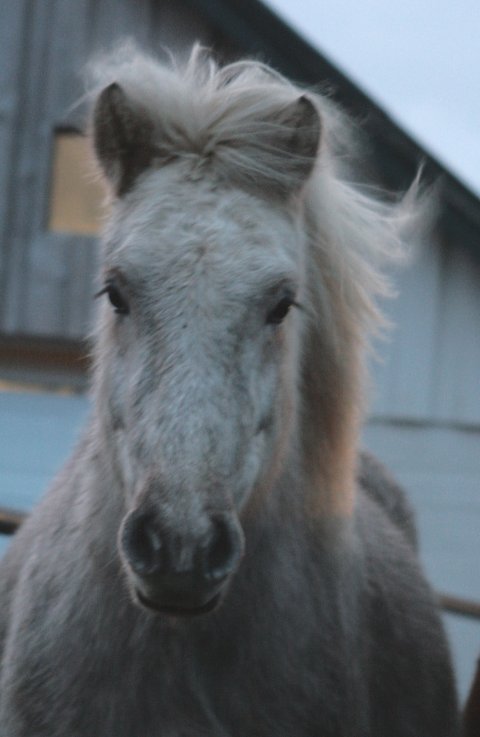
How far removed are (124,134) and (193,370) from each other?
2.05ft

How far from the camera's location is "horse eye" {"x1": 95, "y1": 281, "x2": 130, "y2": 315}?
213 cm

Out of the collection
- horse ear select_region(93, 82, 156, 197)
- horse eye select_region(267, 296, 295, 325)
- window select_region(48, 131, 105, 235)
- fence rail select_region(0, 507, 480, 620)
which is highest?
window select_region(48, 131, 105, 235)

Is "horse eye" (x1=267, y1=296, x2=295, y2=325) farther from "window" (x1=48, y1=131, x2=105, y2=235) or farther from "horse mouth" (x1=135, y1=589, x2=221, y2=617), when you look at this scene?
"window" (x1=48, y1=131, x2=105, y2=235)

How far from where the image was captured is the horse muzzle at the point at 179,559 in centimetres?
178

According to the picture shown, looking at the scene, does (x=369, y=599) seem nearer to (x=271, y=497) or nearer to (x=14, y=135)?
(x=271, y=497)

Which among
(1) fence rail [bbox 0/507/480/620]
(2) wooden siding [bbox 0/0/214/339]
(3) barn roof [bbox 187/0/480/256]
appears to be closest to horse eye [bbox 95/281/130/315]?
(1) fence rail [bbox 0/507/480/620]

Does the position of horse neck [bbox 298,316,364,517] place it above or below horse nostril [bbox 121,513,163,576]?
above

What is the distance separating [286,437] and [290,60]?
151 inches

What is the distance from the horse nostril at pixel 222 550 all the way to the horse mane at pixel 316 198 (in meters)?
0.70

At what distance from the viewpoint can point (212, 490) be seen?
1852mm

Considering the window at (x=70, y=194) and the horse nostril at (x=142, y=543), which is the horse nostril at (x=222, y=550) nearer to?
the horse nostril at (x=142, y=543)

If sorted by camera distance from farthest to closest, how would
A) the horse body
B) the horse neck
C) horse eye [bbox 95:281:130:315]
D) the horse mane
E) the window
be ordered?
the window → the horse neck → the horse mane → horse eye [bbox 95:281:130:315] → the horse body

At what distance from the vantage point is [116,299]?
2150 millimetres

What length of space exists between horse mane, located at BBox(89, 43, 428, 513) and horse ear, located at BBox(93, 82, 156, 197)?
0.07 ft
